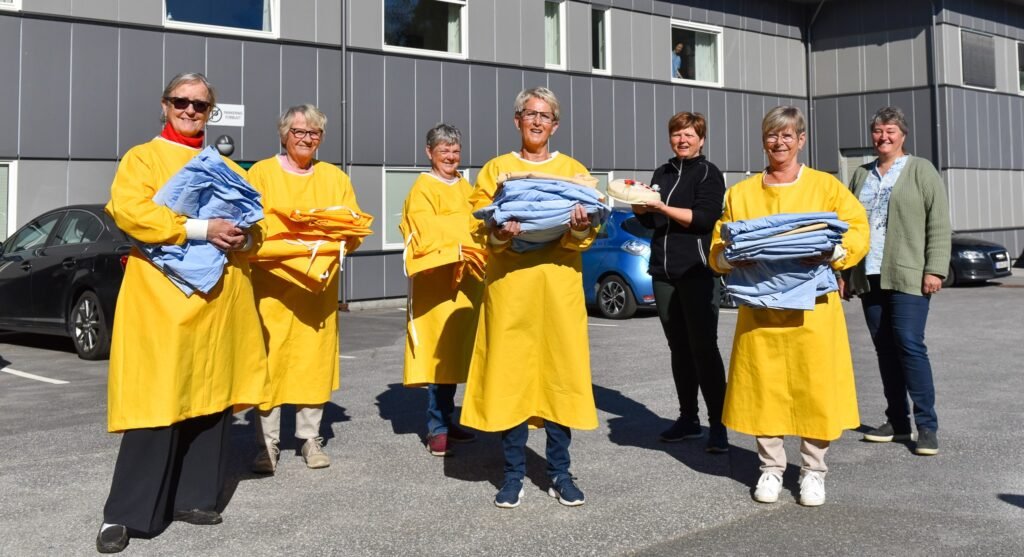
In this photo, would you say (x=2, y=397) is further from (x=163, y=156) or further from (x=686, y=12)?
(x=686, y=12)

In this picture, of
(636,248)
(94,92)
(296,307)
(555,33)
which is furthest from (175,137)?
(555,33)

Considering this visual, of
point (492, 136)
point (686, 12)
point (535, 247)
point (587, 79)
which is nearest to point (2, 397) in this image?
point (535, 247)

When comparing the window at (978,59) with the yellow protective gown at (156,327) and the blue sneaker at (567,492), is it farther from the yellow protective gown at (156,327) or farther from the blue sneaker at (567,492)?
the yellow protective gown at (156,327)

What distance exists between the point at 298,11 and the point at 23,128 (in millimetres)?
4452

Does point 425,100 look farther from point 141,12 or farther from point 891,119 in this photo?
point 891,119

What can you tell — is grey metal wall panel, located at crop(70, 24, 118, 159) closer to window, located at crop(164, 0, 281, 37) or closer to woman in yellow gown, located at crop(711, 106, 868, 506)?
window, located at crop(164, 0, 281, 37)

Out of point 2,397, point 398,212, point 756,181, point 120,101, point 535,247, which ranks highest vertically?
point 120,101

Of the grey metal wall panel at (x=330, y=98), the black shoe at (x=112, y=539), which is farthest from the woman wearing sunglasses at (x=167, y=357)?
the grey metal wall panel at (x=330, y=98)

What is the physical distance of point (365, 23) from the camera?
16453 mm

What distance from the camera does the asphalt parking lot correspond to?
→ 4.37m

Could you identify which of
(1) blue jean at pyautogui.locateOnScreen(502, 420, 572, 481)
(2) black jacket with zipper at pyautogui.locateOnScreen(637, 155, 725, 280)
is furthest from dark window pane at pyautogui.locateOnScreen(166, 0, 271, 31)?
(1) blue jean at pyautogui.locateOnScreen(502, 420, 572, 481)

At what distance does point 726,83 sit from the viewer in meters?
22.4

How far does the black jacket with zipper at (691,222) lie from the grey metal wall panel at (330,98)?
1042cm

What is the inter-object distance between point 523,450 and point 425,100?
42.0 ft
